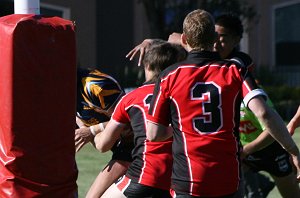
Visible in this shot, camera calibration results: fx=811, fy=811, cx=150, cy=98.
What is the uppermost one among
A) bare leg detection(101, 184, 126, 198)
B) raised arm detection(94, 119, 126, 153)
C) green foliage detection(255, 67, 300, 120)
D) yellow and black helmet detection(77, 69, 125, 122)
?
yellow and black helmet detection(77, 69, 125, 122)

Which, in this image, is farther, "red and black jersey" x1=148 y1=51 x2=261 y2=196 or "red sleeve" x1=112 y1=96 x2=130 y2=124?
"red sleeve" x1=112 y1=96 x2=130 y2=124

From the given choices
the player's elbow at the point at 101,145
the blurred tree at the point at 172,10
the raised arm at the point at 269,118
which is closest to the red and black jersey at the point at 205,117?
the raised arm at the point at 269,118

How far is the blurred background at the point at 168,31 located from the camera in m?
24.1

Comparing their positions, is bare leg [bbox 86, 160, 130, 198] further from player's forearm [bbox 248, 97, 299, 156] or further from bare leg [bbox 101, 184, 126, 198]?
player's forearm [bbox 248, 97, 299, 156]

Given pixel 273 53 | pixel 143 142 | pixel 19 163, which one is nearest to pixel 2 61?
pixel 19 163

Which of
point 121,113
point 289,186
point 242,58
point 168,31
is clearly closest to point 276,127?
point 121,113

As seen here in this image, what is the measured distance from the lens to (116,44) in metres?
26.1

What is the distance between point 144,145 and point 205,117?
2.94 ft

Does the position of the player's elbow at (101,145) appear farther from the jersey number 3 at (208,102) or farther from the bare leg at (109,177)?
the jersey number 3 at (208,102)

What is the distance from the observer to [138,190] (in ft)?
19.1

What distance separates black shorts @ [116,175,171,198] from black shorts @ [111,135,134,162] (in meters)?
0.55

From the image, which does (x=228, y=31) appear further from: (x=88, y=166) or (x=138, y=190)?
(x=88, y=166)

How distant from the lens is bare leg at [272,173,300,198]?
25.0 ft

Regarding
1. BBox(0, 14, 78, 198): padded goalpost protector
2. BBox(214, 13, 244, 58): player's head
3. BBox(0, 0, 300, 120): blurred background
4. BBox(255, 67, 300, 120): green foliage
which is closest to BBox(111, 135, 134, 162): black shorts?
BBox(0, 14, 78, 198): padded goalpost protector
